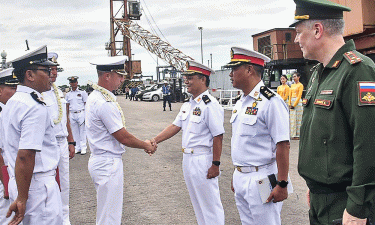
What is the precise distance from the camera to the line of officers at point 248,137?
195cm

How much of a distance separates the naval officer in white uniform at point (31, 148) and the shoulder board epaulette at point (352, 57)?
221cm

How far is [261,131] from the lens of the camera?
3291mm

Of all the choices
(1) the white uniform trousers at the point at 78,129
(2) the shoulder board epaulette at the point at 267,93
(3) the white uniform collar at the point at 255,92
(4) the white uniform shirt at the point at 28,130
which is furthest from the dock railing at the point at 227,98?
(4) the white uniform shirt at the point at 28,130

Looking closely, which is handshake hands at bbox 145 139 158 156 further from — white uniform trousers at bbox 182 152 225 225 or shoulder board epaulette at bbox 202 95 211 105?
shoulder board epaulette at bbox 202 95 211 105

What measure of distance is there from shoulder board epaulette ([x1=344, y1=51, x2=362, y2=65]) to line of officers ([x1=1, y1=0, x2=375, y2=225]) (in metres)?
0.01

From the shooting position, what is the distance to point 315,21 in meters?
2.18

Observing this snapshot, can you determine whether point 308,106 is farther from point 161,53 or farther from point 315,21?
point 161,53

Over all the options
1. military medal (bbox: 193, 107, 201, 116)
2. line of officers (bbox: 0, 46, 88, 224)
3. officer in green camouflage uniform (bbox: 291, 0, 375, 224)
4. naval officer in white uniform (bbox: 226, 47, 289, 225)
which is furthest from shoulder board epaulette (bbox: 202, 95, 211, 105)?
officer in green camouflage uniform (bbox: 291, 0, 375, 224)

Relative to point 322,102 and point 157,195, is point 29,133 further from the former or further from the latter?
point 157,195

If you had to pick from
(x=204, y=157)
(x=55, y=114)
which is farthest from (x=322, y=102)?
(x=55, y=114)

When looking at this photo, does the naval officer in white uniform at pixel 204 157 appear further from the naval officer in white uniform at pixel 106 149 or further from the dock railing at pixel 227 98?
the dock railing at pixel 227 98

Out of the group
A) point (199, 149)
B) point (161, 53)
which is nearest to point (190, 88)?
point (199, 149)

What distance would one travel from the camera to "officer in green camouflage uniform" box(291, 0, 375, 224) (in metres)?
1.84

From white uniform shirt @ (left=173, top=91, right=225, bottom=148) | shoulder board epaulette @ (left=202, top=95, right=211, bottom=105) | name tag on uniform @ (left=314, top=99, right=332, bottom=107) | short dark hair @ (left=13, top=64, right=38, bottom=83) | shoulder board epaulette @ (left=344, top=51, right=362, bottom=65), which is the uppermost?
short dark hair @ (left=13, top=64, right=38, bottom=83)
